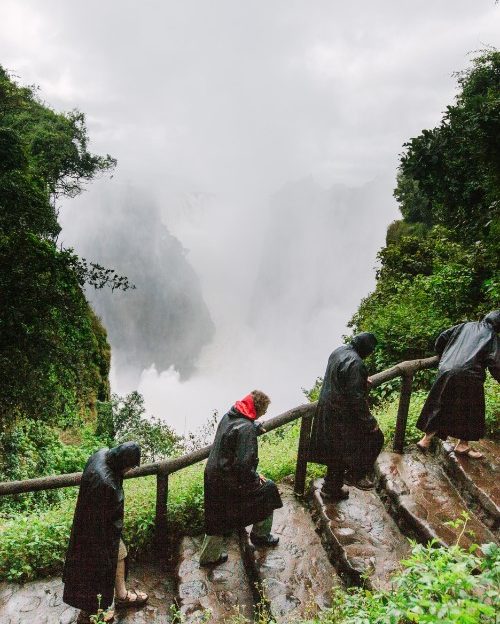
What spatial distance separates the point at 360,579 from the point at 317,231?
20123cm

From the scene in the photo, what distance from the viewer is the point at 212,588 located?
4059 millimetres

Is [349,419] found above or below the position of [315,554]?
above

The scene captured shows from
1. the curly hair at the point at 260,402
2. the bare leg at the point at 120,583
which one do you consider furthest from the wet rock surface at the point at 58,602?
the curly hair at the point at 260,402

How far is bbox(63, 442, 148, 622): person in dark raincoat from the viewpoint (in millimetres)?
3518

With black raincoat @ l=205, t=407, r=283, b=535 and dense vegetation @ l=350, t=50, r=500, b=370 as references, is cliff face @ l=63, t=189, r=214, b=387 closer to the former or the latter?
dense vegetation @ l=350, t=50, r=500, b=370

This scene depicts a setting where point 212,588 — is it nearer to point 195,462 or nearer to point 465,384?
point 195,462

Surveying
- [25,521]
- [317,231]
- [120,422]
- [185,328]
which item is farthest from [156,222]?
[25,521]

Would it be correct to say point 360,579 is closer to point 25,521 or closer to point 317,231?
point 25,521

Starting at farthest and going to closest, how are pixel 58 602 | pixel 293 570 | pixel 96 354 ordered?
pixel 96 354 → pixel 293 570 → pixel 58 602

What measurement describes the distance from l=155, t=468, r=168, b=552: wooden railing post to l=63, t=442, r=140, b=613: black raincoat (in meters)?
0.81

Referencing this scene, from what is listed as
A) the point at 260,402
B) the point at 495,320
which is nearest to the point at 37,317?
the point at 260,402

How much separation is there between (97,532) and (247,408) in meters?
1.47

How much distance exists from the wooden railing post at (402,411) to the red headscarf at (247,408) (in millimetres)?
2227

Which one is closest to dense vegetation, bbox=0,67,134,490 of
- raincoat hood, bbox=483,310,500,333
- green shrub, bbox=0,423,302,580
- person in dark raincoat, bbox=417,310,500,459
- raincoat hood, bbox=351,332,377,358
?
green shrub, bbox=0,423,302,580
